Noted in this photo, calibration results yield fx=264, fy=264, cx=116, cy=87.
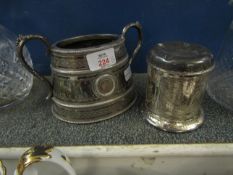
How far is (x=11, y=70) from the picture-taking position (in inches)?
23.4

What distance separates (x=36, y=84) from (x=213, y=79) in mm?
440

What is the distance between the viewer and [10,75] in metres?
0.59

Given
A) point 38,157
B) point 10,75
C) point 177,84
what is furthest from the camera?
point 10,75

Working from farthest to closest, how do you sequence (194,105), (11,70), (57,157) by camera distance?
(11,70) < (194,105) < (57,157)

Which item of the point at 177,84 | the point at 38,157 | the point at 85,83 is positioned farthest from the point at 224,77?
the point at 38,157

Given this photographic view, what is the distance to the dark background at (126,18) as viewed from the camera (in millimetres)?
615

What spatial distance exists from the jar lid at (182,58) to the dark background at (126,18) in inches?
6.9

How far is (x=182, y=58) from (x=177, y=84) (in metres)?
0.04

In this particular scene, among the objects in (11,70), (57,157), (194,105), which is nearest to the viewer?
(57,157)

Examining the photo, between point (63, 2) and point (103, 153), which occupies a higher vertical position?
point (63, 2)

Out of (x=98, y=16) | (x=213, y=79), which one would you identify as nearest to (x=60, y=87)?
(x=98, y=16)

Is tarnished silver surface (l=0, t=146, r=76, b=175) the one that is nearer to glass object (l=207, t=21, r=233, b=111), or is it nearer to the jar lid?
the jar lid

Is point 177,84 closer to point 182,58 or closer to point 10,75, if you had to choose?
point 182,58

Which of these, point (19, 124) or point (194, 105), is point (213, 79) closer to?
point (194, 105)
